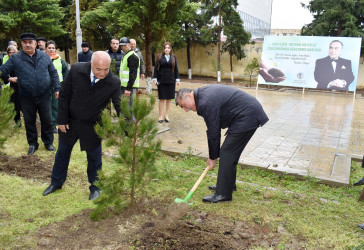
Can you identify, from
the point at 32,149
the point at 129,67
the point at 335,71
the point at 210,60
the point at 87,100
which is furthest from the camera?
the point at 210,60

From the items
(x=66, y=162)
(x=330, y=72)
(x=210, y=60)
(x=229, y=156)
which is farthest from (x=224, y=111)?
(x=210, y=60)

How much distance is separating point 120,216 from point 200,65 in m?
21.9

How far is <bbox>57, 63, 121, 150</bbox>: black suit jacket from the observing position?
3.52 m

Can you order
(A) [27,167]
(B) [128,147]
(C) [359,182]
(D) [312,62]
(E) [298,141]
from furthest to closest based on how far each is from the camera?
(D) [312,62] < (E) [298,141] < (A) [27,167] < (C) [359,182] < (B) [128,147]

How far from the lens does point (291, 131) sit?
25.2 ft

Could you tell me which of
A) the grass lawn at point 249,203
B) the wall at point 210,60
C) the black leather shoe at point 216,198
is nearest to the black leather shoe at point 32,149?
the grass lawn at point 249,203

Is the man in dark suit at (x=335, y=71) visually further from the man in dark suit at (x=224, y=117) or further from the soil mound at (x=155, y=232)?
the soil mound at (x=155, y=232)

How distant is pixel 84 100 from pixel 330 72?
1410 centimetres

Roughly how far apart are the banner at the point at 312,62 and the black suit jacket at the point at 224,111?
12916 mm

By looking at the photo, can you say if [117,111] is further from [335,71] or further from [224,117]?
[335,71]

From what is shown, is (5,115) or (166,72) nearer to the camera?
(5,115)

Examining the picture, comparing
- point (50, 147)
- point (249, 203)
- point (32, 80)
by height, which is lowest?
point (249, 203)

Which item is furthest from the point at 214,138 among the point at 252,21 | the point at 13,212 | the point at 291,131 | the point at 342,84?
the point at 252,21

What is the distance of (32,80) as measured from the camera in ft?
16.6
